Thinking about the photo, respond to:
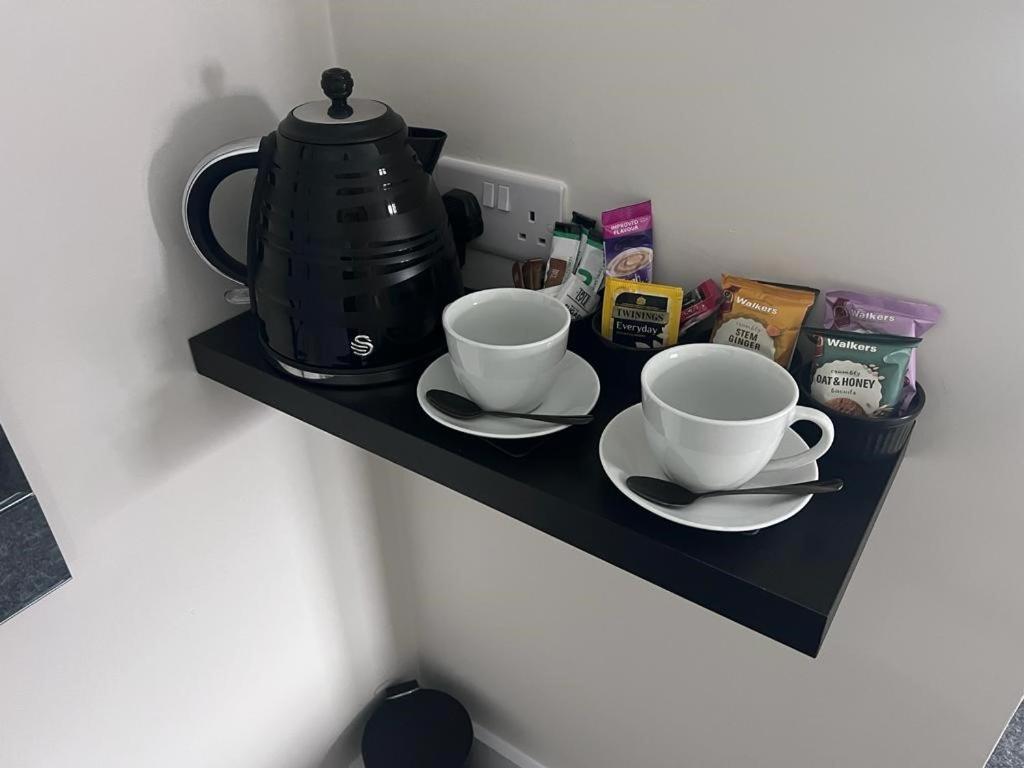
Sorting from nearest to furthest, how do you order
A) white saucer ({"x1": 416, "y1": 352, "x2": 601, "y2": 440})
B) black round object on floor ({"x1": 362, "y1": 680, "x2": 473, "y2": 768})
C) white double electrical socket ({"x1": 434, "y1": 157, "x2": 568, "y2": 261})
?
white saucer ({"x1": 416, "y1": 352, "x2": 601, "y2": 440}) < white double electrical socket ({"x1": 434, "y1": 157, "x2": 568, "y2": 261}) < black round object on floor ({"x1": 362, "y1": 680, "x2": 473, "y2": 768})

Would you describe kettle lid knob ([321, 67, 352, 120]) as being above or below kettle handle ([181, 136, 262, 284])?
above

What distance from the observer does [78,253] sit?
65 centimetres

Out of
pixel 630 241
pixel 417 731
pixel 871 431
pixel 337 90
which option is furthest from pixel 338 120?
pixel 417 731

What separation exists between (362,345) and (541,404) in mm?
163

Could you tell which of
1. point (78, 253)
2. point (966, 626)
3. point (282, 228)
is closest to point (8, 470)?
point (78, 253)

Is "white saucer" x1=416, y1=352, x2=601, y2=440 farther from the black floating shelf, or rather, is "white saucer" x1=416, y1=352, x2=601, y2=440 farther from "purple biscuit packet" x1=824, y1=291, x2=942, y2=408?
"purple biscuit packet" x1=824, y1=291, x2=942, y2=408

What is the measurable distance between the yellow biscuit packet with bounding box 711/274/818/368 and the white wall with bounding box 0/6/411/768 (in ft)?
1.59

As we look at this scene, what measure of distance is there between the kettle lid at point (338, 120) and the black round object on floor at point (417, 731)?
3.17 feet

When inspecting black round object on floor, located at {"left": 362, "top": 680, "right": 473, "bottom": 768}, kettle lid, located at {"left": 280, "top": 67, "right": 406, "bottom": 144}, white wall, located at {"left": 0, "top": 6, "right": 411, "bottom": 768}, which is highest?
kettle lid, located at {"left": 280, "top": 67, "right": 406, "bottom": 144}

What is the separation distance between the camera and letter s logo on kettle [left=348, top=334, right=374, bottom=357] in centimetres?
66

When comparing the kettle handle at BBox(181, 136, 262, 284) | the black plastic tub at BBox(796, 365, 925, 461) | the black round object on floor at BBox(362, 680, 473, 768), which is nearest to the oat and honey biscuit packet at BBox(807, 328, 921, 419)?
the black plastic tub at BBox(796, 365, 925, 461)

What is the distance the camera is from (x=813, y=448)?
21.6 inches

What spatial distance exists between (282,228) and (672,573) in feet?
1.36

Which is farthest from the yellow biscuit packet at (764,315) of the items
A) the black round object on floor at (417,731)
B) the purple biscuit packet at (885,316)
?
the black round object on floor at (417,731)
